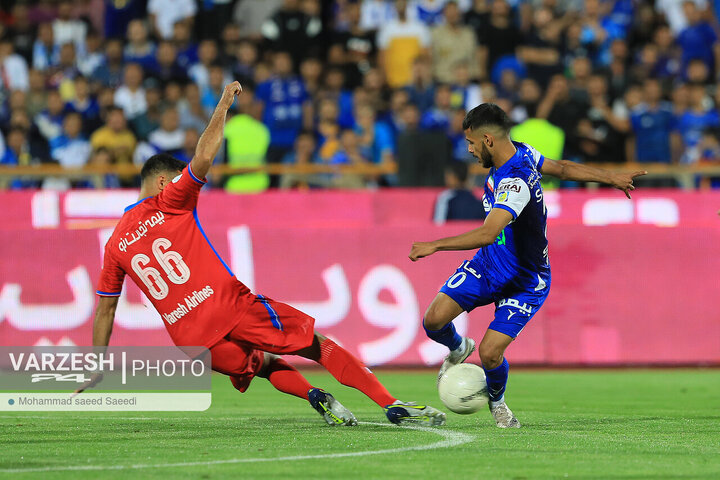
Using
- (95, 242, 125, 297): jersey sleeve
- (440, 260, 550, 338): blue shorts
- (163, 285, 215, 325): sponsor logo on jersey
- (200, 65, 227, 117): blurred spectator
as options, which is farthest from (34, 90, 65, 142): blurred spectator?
(440, 260, 550, 338): blue shorts

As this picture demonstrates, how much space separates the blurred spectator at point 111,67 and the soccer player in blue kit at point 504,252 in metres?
11.5

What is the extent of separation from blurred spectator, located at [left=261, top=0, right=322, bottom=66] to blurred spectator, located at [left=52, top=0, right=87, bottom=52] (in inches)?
123

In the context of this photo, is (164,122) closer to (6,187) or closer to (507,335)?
(6,187)

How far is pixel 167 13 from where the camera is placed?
2005cm

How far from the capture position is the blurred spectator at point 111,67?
18953mm

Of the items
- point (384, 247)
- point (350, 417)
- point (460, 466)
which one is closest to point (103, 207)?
point (384, 247)

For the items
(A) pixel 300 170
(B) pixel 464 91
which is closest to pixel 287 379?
(A) pixel 300 170

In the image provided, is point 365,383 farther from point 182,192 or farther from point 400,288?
point 400,288

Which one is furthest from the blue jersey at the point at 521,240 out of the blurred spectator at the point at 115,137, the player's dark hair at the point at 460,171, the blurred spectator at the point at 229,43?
the blurred spectator at the point at 229,43

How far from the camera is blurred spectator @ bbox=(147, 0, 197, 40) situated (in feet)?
65.4

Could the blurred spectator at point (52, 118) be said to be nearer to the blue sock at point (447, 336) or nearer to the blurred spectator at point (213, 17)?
the blurred spectator at point (213, 17)

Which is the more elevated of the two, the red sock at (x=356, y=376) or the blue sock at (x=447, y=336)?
the blue sock at (x=447, y=336)

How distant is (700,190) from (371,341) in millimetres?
5251

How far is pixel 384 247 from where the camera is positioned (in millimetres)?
13898
